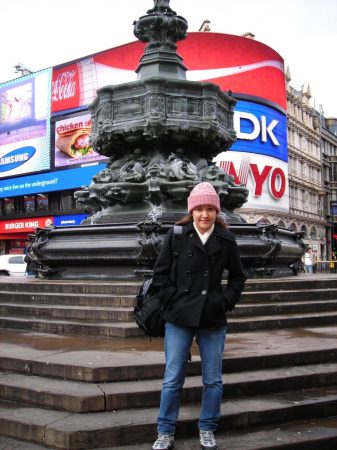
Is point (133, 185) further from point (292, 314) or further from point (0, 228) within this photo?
point (0, 228)

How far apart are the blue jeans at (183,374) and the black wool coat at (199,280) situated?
0.10m

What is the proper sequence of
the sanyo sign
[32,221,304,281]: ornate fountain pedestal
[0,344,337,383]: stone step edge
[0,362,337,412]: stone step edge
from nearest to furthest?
1. [0,362,337,412]: stone step edge
2. [0,344,337,383]: stone step edge
3. [32,221,304,281]: ornate fountain pedestal
4. the sanyo sign

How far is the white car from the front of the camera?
77.2ft

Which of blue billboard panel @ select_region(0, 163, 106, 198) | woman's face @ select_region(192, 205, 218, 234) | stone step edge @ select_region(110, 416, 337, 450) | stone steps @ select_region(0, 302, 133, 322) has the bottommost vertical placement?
stone step edge @ select_region(110, 416, 337, 450)

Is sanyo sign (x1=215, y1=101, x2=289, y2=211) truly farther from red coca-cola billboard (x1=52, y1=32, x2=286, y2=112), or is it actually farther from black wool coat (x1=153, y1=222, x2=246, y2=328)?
black wool coat (x1=153, y1=222, x2=246, y2=328)

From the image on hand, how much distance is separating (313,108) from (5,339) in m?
62.1

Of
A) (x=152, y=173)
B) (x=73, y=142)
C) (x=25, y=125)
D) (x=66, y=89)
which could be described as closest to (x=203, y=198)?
(x=152, y=173)

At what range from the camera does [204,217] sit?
3814mm

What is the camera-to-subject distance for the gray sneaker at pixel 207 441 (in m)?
3.61

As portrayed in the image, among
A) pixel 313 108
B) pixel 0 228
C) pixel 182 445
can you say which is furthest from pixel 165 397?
pixel 313 108

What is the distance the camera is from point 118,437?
381 cm

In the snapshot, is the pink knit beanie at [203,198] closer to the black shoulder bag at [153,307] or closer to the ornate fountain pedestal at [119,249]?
the black shoulder bag at [153,307]

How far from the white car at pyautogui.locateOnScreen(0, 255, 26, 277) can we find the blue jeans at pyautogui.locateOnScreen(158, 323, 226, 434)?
2061 centimetres

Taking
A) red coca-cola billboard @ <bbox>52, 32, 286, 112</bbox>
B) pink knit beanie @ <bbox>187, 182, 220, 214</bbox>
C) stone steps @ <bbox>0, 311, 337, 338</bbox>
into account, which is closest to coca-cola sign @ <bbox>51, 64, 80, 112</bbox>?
red coca-cola billboard @ <bbox>52, 32, 286, 112</bbox>
